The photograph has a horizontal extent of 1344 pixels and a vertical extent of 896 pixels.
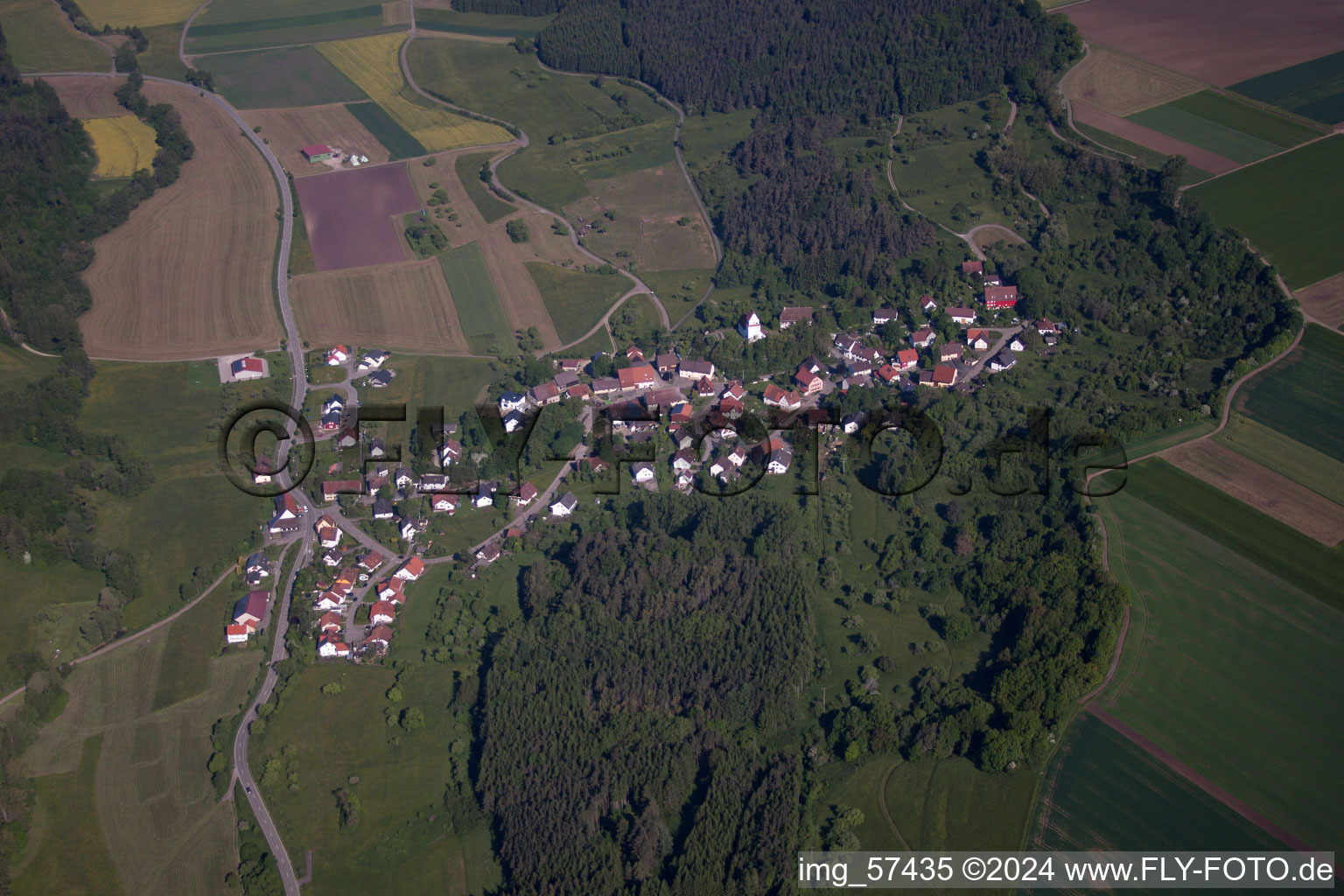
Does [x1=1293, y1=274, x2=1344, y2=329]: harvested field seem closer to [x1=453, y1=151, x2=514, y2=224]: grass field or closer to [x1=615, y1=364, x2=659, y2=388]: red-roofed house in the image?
[x1=615, y1=364, x2=659, y2=388]: red-roofed house

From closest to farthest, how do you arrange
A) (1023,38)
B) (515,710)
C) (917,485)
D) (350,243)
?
(515,710), (917,485), (350,243), (1023,38)

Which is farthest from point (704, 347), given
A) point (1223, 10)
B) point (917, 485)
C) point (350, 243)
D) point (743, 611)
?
point (1223, 10)

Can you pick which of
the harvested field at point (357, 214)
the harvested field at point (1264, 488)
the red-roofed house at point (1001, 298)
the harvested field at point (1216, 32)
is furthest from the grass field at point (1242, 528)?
the harvested field at point (357, 214)

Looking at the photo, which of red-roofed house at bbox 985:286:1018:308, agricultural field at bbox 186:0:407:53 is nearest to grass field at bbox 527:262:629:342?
red-roofed house at bbox 985:286:1018:308

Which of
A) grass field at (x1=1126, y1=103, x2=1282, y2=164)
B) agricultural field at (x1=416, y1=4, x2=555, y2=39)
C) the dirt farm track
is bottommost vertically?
the dirt farm track

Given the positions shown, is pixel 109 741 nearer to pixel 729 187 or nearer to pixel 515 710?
pixel 515 710
